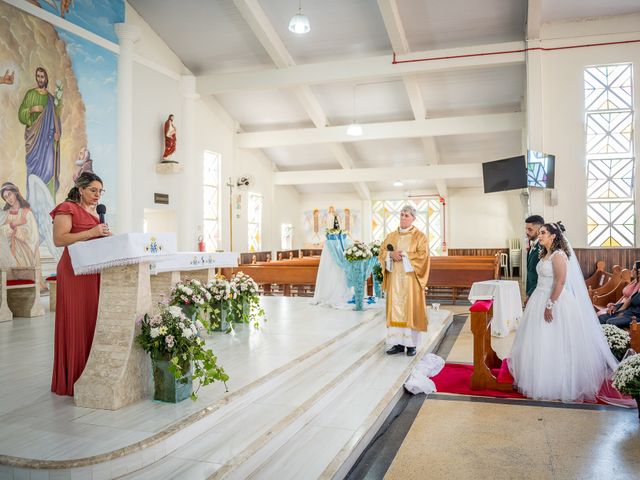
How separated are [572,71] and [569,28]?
78 cm

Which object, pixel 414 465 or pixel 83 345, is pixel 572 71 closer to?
pixel 414 465

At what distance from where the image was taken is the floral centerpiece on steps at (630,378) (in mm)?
3646

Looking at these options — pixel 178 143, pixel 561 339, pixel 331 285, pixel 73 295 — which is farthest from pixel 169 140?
pixel 561 339

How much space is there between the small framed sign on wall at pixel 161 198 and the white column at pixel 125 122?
922 millimetres

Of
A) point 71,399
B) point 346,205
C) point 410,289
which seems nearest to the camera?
point 71,399

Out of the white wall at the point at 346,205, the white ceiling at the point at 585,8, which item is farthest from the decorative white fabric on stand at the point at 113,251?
the white wall at the point at 346,205

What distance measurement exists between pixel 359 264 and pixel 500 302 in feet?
6.76

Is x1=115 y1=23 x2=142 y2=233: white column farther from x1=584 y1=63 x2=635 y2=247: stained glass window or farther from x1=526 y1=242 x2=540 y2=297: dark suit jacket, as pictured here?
x1=584 y1=63 x2=635 y2=247: stained glass window

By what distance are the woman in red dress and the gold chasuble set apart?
299 cm

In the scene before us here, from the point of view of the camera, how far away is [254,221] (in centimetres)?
1634

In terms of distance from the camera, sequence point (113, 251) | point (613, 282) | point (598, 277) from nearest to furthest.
→ point (113, 251) → point (613, 282) → point (598, 277)

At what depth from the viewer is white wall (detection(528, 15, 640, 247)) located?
9297mm

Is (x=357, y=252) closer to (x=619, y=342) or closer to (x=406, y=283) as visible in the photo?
(x=406, y=283)

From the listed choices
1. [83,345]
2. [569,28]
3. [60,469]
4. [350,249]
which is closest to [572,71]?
[569,28]
